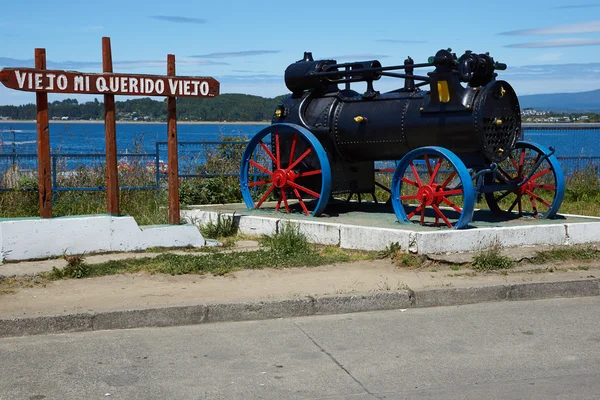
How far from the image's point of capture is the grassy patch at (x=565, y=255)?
10336mm

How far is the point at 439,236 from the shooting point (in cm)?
1045

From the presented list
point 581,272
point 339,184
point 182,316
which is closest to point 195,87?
point 339,184

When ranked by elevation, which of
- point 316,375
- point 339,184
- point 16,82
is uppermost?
point 16,82

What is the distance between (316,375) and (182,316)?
6.58 feet

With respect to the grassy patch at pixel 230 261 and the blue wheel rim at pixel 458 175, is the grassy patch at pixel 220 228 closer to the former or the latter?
the grassy patch at pixel 230 261

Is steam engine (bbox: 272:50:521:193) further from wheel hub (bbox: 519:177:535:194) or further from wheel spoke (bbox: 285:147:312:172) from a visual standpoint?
wheel hub (bbox: 519:177:535:194)

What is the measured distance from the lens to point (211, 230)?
1253 cm

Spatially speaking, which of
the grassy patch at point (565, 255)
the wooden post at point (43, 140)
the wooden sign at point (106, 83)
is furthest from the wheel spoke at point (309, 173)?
the wooden post at point (43, 140)

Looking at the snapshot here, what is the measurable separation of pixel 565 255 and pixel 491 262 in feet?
4.11

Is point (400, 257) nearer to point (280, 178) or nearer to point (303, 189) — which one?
point (303, 189)

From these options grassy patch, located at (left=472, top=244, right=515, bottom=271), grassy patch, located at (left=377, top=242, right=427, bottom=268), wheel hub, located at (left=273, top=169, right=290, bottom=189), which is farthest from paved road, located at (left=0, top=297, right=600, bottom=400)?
wheel hub, located at (left=273, top=169, right=290, bottom=189)

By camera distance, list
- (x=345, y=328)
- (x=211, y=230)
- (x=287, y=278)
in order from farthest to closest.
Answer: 1. (x=211, y=230)
2. (x=287, y=278)
3. (x=345, y=328)

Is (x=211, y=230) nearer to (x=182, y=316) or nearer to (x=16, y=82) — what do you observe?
(x=16, y=82)

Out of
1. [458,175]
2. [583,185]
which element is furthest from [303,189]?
[583,185]
